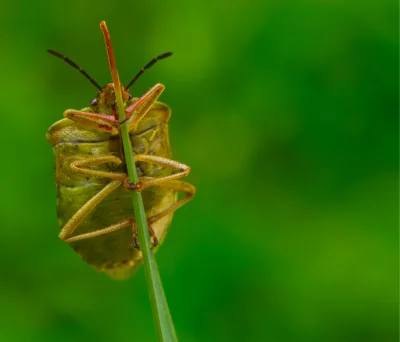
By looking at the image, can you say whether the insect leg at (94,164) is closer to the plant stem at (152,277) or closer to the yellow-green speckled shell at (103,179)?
the yellow-green speckled shell at (103,179)

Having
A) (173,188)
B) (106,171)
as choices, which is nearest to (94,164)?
(106,171)

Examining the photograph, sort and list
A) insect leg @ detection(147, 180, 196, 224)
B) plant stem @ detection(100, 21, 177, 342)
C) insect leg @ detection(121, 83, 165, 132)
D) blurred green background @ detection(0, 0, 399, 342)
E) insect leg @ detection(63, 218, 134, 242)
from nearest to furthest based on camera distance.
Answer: plant stem @ detection(100, 21, 177, 342) → insect leg @ detection(121, 83, 165, 132) → insect leg @ detection(63, 218, 134, 242) → insect leg @ detection(147, 180, 196, 224) → blurred green background @ detection(0, 0, 399, 342)

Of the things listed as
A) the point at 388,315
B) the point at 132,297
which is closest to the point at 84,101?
the point at 132,297

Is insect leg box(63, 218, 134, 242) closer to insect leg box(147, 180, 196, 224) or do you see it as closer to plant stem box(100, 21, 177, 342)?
insect leg box(147, 180, 196, 224)

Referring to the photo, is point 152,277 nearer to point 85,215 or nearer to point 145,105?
point 145,105

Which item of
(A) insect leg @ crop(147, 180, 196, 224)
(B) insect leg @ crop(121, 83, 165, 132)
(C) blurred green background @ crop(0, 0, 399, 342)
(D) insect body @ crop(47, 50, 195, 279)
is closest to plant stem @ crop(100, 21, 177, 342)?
(B) insect leg @ crop(121, 83, 165, 132)

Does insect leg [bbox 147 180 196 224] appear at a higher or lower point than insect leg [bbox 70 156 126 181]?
lower

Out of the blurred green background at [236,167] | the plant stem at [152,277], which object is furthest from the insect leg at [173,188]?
the blurred green background at [236,167]
